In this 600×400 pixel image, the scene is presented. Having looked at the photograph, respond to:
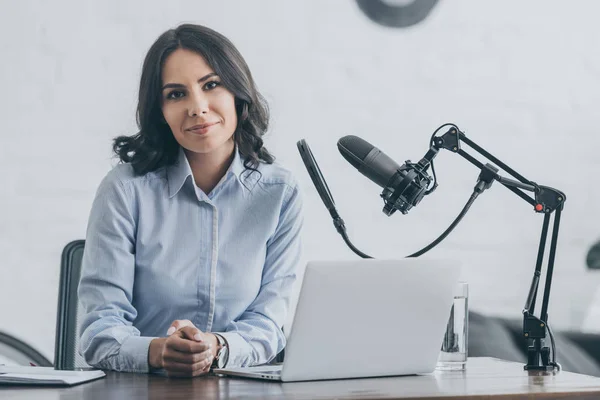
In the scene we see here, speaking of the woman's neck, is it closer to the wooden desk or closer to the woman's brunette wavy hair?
the woman's brunette wavy hair

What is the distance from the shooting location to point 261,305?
66.2 inches

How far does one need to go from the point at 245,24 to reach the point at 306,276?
1.34 meters

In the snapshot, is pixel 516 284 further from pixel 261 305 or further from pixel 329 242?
pixel 261 305

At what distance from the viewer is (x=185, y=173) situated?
1691 mm

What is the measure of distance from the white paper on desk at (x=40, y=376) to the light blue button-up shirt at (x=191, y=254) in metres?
0.30

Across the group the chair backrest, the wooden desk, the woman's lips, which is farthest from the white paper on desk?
the woman's lips

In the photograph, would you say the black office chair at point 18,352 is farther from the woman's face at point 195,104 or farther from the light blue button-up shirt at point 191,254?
the woman's face at point 195,104

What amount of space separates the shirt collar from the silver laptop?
21.6 inches

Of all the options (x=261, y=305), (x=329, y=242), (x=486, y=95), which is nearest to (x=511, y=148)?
(x=486, y=95)

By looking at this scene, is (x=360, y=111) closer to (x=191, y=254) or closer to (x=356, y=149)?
(x=191, y=254)

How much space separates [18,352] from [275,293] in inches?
32.9

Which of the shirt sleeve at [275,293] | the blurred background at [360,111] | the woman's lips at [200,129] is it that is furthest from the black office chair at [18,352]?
the woman's lips at [200,129]

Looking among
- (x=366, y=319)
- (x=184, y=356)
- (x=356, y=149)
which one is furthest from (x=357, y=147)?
(x=184, y=356)

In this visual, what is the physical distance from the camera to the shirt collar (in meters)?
1.69
